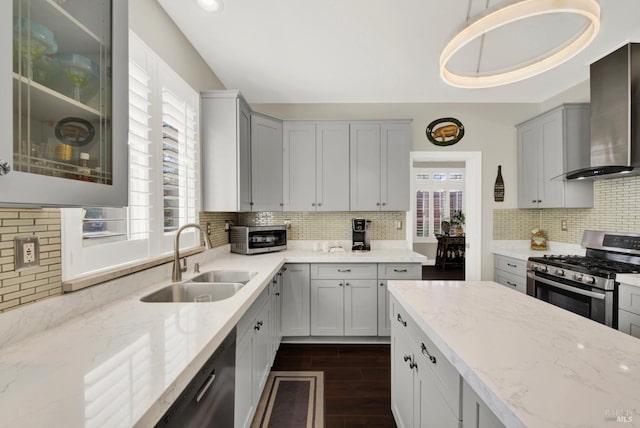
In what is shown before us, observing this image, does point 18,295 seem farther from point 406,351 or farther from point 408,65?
point 408,65

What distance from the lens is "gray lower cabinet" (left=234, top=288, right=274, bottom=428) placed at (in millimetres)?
1470

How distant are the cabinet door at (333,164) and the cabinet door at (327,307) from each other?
35.5 inches

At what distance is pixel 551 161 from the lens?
3043 millimetres

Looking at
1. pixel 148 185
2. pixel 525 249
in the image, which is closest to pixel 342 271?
pixel 148 185

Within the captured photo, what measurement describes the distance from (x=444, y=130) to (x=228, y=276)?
3109mm

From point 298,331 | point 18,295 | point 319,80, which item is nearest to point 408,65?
point 319,80

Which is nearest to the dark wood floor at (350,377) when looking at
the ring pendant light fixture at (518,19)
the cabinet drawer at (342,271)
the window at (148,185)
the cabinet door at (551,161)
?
the cabinet drawer at (342,271)

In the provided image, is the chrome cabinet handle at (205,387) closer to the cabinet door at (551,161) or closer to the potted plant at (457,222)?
the cabinet door at (551,161)

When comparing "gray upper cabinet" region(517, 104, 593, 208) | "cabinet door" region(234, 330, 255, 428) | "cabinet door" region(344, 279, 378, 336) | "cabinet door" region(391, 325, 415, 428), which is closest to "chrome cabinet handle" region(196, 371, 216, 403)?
"cabinet door" region(234, 330, 255, 428)

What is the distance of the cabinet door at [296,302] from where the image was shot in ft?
9.50

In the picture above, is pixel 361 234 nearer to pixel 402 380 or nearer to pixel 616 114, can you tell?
pixel 402 380

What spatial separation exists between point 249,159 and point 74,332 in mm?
2145

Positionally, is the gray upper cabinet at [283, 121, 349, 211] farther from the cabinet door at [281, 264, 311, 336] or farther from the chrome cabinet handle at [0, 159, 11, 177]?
the chrome cabinet handle at [0, 159, 11, 177]

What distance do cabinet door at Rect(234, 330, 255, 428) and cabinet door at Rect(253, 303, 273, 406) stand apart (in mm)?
96
